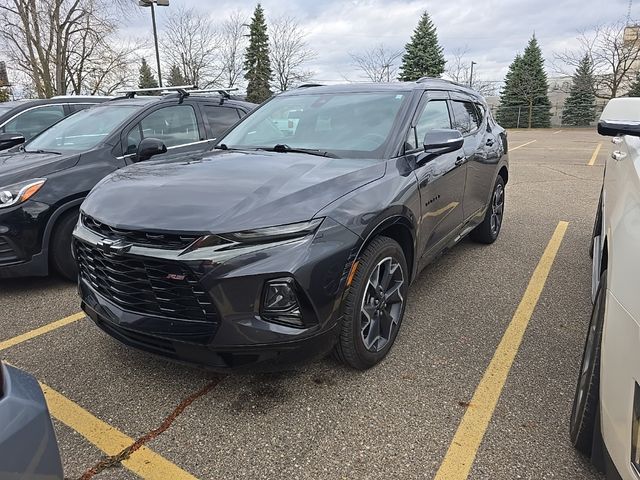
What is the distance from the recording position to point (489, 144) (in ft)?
16.1

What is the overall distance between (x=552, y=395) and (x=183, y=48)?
39.2m

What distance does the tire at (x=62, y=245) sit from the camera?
13.5ft

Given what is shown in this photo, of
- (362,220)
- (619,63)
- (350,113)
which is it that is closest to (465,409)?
(362,220)

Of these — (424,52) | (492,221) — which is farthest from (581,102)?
(492,221)

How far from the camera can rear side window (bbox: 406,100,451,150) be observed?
3.36 metres

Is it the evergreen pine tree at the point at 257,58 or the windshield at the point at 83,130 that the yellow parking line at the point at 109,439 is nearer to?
the windshield at the point at 83,130

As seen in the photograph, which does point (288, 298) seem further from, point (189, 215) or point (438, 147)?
point (438, 147)

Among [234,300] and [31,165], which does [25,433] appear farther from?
[31,165]

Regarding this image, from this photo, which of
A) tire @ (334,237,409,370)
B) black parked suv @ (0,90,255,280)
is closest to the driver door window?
black parked suv @ (0,90,255,280)

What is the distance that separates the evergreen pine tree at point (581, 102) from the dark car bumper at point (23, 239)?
4393 centimetres

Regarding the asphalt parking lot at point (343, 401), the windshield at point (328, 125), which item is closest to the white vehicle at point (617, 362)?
the asphalt parking lot at point (343, 401)

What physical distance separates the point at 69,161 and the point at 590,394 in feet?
14.1

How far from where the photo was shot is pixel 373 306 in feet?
9.21

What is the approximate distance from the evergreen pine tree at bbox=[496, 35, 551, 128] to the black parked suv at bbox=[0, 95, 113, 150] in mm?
38721
